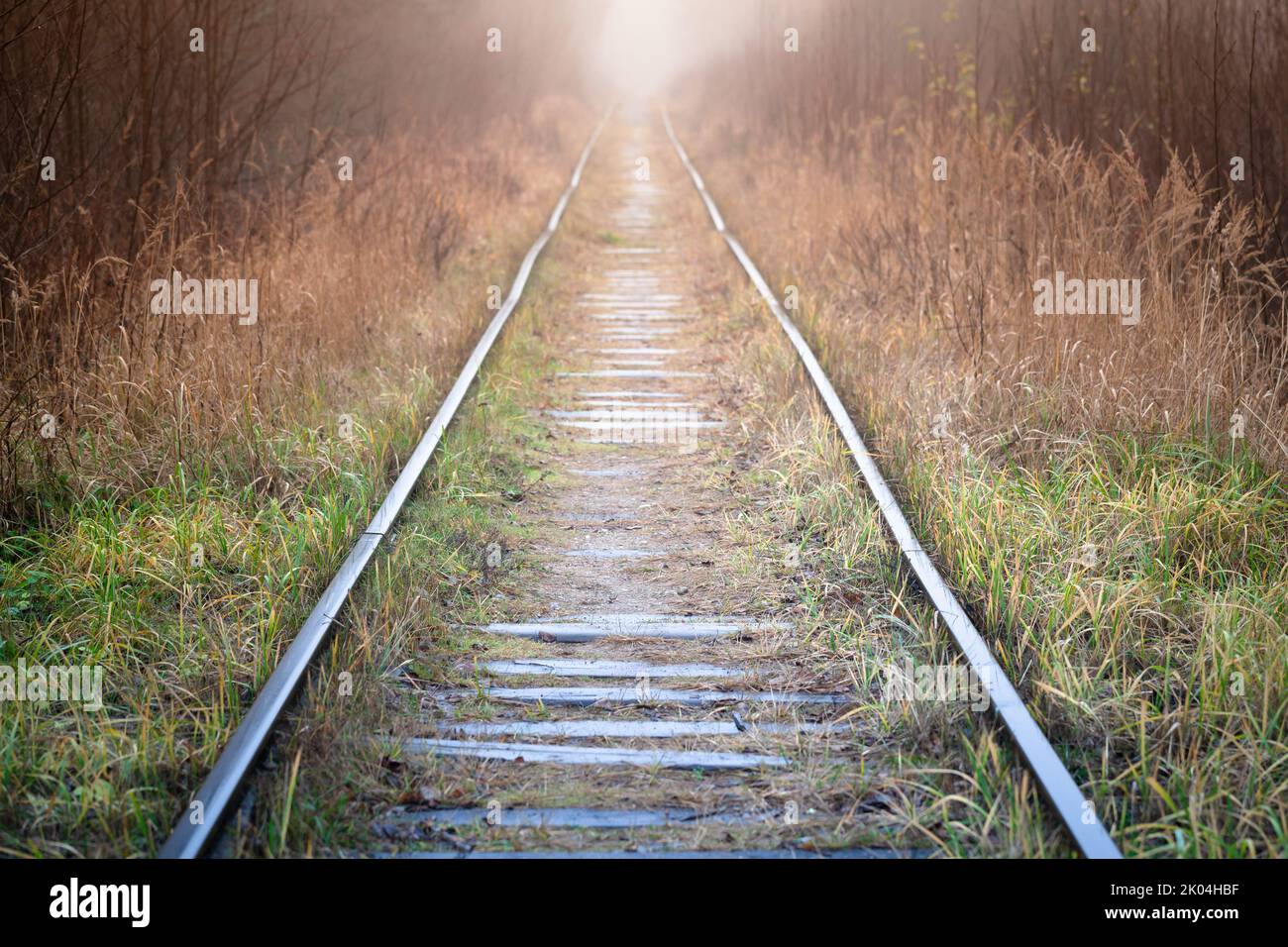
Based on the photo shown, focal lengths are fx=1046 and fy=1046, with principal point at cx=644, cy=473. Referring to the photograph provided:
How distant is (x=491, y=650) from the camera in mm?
3695

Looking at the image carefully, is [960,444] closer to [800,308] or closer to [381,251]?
[800,308]

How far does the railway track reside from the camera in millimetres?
2688

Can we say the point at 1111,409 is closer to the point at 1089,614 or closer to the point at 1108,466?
the point at 1108,466

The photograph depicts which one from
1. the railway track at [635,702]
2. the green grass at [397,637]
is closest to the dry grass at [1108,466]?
the railway track at [635,702]

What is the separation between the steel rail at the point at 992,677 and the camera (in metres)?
2.45

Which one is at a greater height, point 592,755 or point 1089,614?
point 1089,614

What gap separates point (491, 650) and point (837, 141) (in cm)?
1143

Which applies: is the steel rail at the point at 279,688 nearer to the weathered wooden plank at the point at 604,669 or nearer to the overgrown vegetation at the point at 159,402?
the overgrown vegetation at the point at 159,402

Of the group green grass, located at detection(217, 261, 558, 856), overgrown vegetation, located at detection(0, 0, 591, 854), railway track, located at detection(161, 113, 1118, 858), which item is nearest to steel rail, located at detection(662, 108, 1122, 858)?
railway track, located at detection(161, 113, 1118, 858)

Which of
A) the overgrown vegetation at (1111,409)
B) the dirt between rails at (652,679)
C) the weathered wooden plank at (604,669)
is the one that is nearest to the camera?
the dirt between rails at (652,679)

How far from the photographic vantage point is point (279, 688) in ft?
9.94

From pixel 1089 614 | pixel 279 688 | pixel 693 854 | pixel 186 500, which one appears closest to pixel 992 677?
pixel 1089 614

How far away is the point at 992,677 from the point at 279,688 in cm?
207
